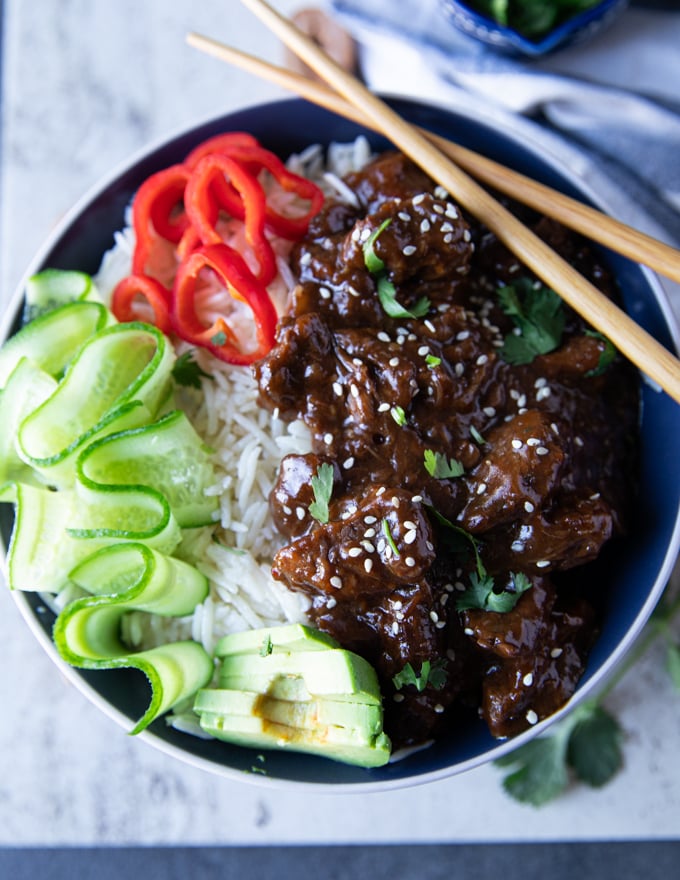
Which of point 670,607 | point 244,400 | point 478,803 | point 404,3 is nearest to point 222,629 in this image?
point 244,400

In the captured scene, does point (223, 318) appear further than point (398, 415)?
Yes

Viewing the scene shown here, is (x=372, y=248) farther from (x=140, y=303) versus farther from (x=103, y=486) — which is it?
(x=103, y=486)

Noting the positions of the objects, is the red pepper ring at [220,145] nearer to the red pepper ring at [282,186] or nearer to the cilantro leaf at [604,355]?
the red pepper ring at [282,186]

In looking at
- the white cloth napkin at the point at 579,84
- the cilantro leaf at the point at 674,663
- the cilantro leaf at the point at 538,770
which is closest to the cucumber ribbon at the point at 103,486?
the cilantro leaf at the point at 538,770

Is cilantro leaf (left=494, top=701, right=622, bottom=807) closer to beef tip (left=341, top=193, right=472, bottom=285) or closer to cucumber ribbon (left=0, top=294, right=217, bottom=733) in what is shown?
cucumber ribbon (left=0, top=294, right=217, bottom=733)

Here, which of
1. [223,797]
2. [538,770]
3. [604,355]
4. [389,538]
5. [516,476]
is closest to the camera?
[389,538]

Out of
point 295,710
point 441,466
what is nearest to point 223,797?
point 295,710
